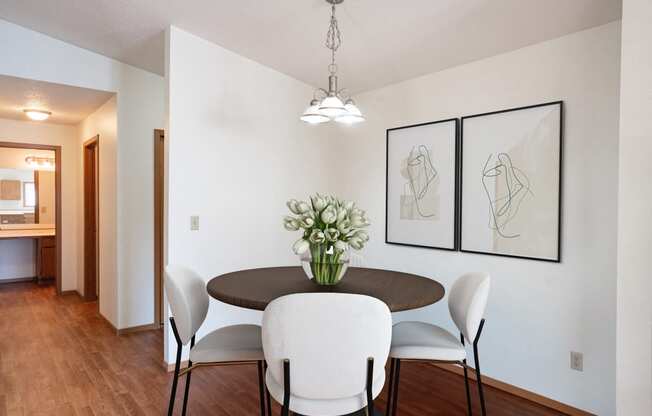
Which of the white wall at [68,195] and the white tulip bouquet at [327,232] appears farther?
the white wall at [68,195]

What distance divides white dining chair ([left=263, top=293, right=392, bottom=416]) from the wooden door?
4.39m

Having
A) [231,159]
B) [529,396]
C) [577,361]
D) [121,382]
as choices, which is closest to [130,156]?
[231,159]

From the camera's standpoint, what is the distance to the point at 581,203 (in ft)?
7.93

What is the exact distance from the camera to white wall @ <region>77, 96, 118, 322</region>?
4043 millimetres

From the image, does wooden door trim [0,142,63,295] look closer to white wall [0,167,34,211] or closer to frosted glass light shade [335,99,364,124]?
white wall [0,167,34,211]

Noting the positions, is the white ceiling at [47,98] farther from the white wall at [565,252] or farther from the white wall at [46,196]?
the white wall at [565,252]

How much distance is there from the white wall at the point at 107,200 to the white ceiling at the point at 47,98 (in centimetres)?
13

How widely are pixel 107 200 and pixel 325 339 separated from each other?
3.60m

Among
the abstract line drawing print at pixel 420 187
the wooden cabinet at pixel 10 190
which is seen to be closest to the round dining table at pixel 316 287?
the abstract line drawing print at pixel 420 187

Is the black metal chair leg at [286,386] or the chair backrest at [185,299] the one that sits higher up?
the chair backrest at [185,299]

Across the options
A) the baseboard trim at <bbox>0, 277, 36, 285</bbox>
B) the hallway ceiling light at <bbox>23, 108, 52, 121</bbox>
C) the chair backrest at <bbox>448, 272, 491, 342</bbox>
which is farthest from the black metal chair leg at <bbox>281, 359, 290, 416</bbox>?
the baseboard trim at <bbox>0, 277, 36, 285</bbox>

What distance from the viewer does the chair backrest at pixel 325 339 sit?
148cm

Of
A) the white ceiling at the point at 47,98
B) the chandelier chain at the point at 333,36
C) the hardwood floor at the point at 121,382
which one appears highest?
the chandelier chain at the point at 333,36

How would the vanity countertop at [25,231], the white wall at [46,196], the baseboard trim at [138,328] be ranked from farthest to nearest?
the white wall at [46,196] → the vanity countertop at [25,231] → the baseboard trim at [138,328]
